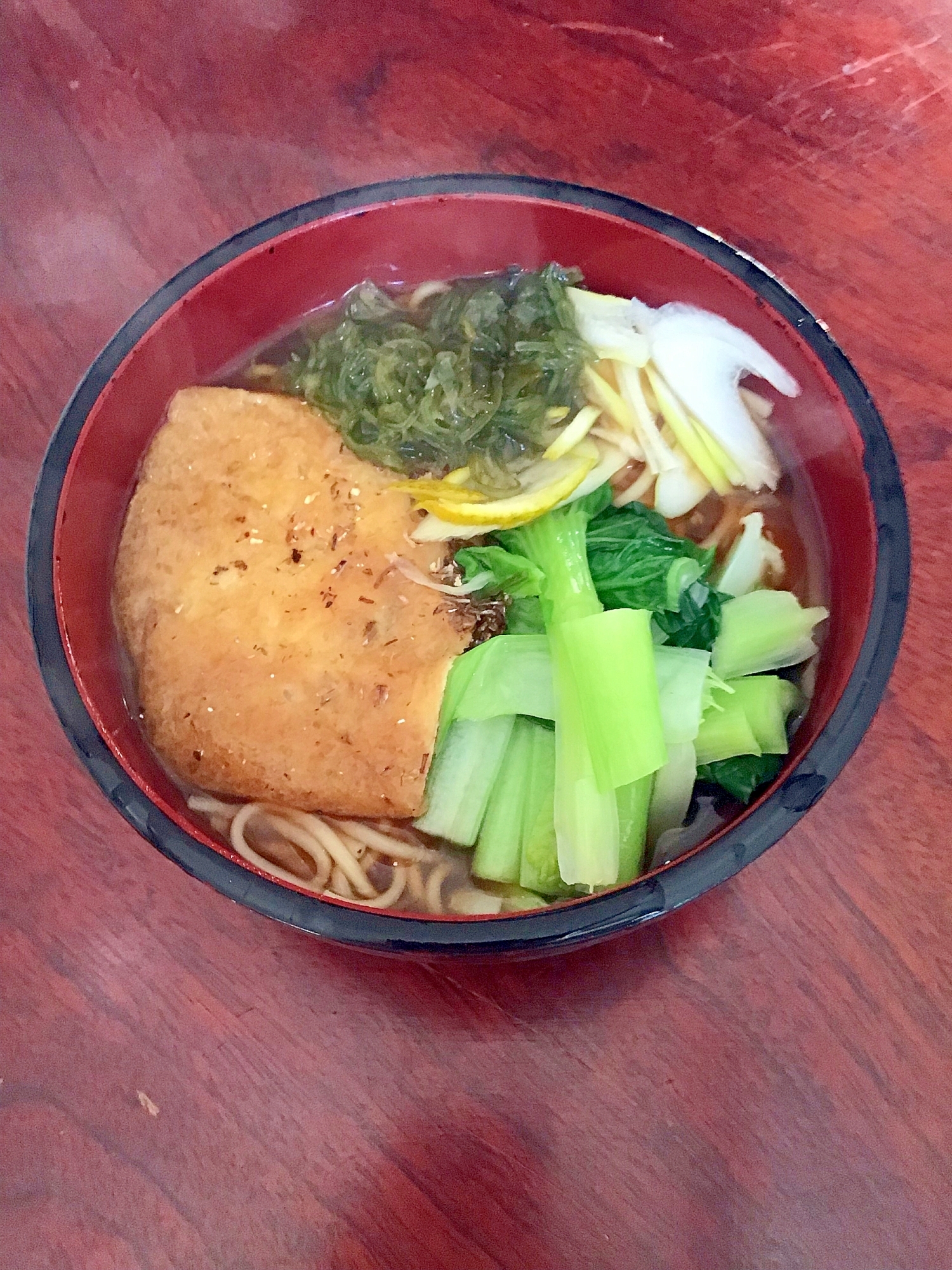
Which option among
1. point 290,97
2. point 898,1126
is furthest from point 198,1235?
point 290,97

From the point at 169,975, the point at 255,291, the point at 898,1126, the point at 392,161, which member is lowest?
the point at 169,975

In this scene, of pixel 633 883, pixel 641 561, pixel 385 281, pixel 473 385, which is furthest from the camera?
pixel 385 281

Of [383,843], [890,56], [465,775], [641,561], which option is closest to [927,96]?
[890,56]

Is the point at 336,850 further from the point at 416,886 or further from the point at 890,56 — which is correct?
the point at 890,56

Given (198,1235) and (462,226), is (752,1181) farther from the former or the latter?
(462,226)

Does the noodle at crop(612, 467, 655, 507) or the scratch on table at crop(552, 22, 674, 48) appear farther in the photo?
the scratch on table at crop(552, 22, 674, 48)

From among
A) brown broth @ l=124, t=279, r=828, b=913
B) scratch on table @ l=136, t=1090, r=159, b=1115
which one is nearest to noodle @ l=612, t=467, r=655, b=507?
brown broth @ l=124, t=279, r=828, b=913

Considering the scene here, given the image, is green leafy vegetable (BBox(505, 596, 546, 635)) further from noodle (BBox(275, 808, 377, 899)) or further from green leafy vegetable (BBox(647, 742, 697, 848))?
noodle (BBox(275, 808, 377, 899))
